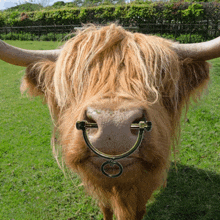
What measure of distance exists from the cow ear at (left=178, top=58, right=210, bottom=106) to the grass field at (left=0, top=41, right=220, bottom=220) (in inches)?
10.1

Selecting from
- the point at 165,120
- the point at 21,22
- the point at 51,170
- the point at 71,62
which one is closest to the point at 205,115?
the point at 51,170

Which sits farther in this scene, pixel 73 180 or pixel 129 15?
pixel 129 15

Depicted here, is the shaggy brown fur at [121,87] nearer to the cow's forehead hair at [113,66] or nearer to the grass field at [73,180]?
the cow's forehead hair at [113,66]

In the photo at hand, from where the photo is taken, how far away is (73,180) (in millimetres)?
3840

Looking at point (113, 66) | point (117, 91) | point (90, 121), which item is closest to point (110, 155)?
point (90, 121)

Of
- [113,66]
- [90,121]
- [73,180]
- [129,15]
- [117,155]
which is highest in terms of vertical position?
[113,66]

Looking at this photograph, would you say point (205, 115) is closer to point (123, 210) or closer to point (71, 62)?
point (123, 210)

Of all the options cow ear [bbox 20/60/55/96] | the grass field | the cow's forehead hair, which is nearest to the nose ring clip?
the cow's forehead hair

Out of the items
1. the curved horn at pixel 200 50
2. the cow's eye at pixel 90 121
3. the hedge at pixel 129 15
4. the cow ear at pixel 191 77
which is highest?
the curved horn at pixel 200 50

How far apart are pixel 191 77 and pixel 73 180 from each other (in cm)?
263

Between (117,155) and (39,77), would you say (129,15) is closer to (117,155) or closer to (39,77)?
(39,77)

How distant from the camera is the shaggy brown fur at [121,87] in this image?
1430 mm

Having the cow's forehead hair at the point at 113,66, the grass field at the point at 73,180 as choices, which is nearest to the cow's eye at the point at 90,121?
the cow's forehead hair at the point at 113,66

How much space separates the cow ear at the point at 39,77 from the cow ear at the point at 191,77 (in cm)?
122
